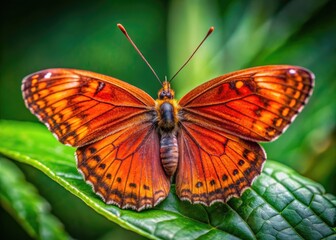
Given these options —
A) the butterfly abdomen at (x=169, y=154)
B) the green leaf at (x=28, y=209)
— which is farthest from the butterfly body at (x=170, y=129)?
the green leaf at (x=28, y=209)

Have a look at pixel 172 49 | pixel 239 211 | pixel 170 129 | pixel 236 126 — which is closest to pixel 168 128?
pixel 170 129

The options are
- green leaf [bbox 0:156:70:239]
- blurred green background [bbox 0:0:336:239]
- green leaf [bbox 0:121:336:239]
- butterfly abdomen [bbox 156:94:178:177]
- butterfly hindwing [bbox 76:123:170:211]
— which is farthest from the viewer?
blurred green background [bbox 0:0:336:239]

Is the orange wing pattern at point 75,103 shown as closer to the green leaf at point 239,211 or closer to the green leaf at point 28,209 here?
the green leaf at point 239,211

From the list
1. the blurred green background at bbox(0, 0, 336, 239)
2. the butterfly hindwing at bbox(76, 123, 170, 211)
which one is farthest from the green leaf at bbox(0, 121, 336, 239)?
the blurred green background at bbox(0, 0, 336, 239)

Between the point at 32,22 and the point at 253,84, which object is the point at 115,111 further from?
the point at 32,22

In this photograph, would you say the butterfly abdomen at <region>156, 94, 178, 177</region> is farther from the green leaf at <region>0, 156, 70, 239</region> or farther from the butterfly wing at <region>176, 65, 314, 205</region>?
the green leaf at <region>0, 156, 70, 239</region>
